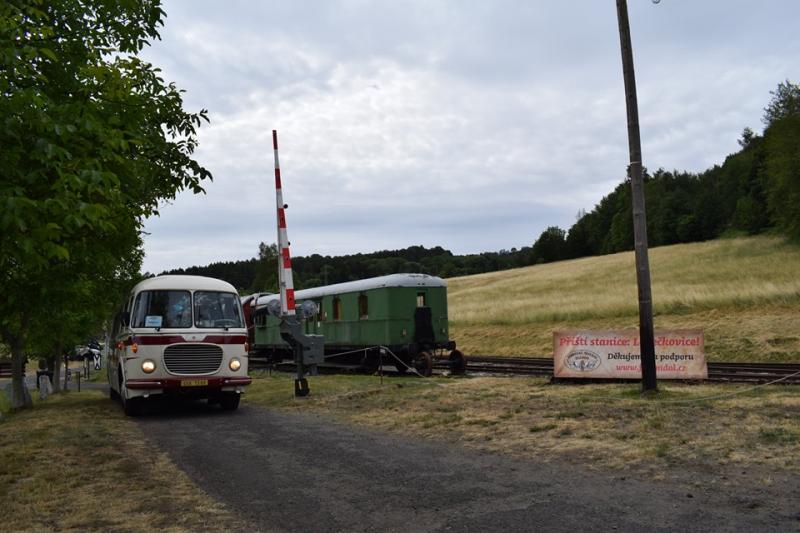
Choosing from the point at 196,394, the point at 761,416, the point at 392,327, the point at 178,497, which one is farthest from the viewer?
the point at 392,327

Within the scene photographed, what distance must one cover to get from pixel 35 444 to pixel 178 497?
428 centimetres

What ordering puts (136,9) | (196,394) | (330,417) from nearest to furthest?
(136,9), (330,417), (196,394)

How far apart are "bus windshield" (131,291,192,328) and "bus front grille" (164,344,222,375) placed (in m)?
0.46

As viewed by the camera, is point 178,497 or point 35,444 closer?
point 178,497

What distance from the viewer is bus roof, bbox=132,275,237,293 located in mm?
12656

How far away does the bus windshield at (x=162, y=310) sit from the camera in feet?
39.9

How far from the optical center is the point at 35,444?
9250 millimetres

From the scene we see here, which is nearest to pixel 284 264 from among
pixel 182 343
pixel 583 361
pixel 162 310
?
pixel 162 310

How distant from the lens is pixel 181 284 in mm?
12836

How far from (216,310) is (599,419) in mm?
7100

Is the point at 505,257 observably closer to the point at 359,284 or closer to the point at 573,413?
the point at 359,284

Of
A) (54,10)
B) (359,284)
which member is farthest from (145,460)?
(359,284)

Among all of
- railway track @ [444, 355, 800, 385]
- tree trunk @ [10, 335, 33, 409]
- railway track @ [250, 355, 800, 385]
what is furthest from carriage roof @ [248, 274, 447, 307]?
tree trunk @ [10, 335, 33, 409]

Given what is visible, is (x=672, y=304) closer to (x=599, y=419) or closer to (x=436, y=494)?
(x=599, y=419)
